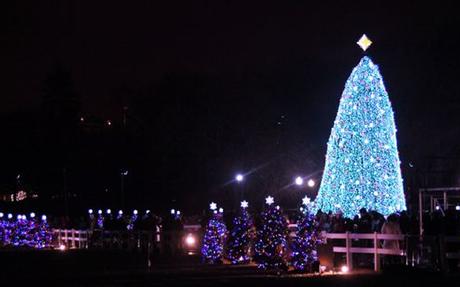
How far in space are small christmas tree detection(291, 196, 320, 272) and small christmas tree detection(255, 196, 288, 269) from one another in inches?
26.3

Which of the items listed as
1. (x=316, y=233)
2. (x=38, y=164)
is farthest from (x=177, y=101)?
(x=316, y=233)

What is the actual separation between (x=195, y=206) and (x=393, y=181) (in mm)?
29979

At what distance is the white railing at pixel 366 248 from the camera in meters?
23.3

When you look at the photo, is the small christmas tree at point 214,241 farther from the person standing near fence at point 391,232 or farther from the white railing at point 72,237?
the white railing at point 72,237

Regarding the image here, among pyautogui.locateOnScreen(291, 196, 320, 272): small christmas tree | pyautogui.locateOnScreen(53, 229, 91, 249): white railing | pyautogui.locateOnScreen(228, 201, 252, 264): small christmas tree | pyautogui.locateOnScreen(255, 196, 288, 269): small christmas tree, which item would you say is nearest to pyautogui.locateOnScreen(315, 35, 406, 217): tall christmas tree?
pyautogui.locateOnScreen(228, 201, 252, 264): small christmas tree

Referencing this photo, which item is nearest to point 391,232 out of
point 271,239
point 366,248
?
point 366,248

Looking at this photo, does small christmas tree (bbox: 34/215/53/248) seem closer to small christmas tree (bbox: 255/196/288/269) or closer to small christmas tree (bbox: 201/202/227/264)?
small christmas tree (bbox: 201/202/227/264)

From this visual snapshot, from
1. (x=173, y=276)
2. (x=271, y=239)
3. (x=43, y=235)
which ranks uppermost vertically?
(x=43, y=235)

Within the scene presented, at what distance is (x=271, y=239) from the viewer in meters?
25.2

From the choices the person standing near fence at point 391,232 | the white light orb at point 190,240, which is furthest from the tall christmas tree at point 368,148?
the person standing near fence at point 391,232

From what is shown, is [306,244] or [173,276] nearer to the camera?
[173,276]

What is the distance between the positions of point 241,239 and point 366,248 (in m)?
5.26

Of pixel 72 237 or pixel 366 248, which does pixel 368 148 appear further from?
pixel 72 237

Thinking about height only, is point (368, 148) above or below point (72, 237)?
above
